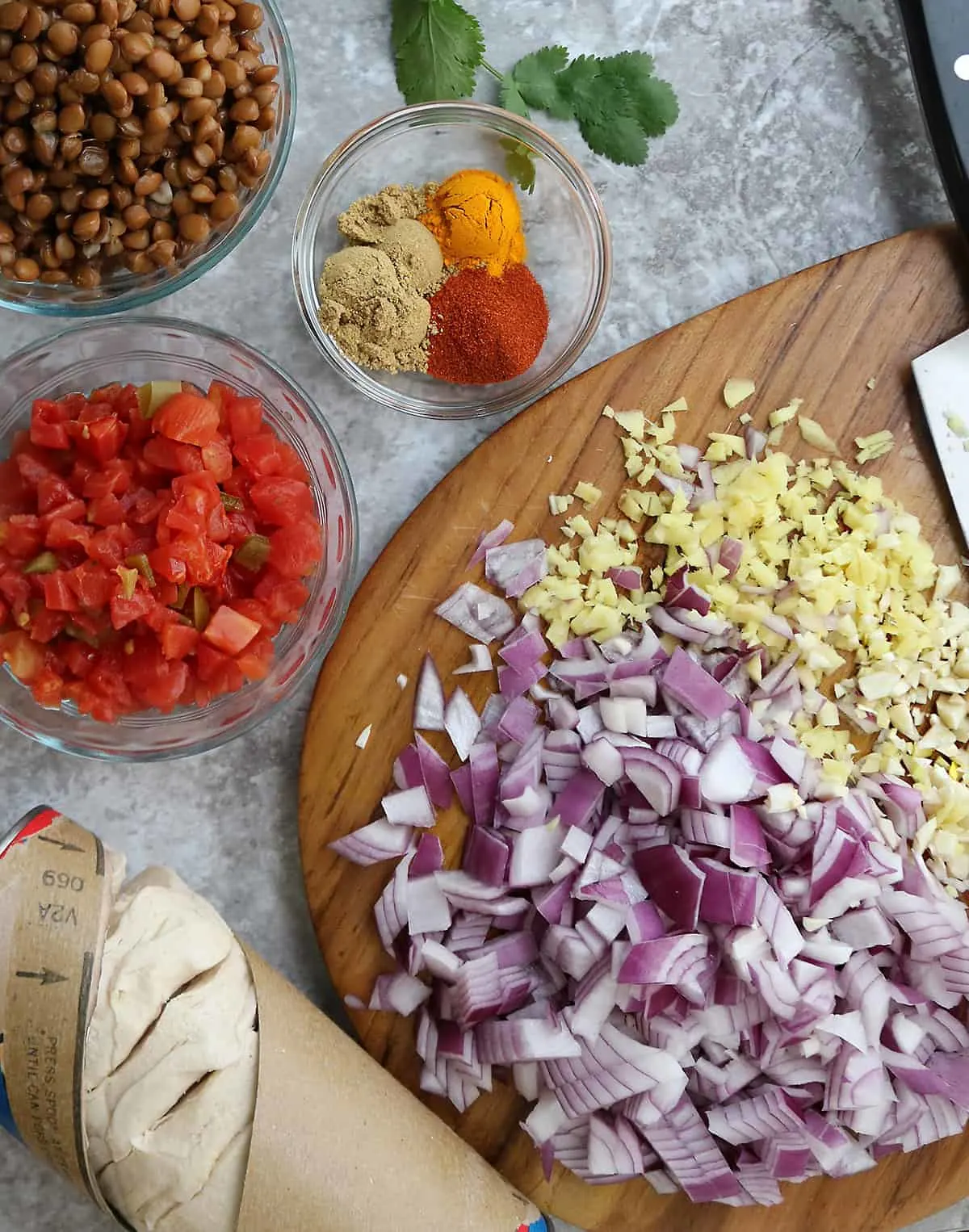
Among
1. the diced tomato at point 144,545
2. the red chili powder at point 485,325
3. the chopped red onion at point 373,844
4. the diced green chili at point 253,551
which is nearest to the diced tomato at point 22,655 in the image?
the diced tomato at point 144,545

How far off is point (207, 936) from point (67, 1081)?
0.23 m

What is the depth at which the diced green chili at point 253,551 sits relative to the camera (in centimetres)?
150

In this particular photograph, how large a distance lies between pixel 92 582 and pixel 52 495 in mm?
146

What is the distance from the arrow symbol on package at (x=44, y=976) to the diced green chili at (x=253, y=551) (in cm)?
59

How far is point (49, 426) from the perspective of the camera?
1470 mm

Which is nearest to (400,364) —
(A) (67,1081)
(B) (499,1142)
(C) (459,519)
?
(C) (459,519)

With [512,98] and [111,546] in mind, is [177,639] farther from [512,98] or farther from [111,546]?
[512,98]

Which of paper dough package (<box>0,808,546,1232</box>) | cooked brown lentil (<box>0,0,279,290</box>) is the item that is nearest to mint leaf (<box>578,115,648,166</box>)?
cooked brown lentil (<box>0,0,279,290</box>)

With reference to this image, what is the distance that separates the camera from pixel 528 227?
1772mm

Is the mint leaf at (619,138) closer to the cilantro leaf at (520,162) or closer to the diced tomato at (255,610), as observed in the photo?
the cilantro leaf at (520,162)

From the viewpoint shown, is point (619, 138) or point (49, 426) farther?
point (619, 138)

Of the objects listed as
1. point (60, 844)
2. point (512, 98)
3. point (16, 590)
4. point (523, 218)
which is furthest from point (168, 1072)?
point (512, 98)

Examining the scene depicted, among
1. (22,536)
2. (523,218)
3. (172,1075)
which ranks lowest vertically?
(172,1075)

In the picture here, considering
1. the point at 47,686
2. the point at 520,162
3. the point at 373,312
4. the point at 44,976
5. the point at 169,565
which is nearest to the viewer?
the point at 44,976
